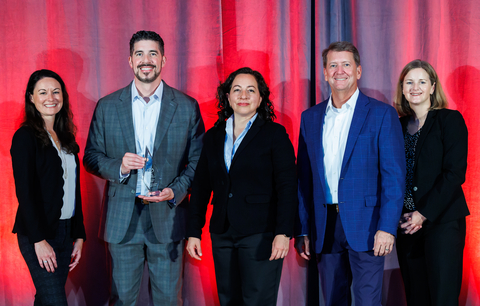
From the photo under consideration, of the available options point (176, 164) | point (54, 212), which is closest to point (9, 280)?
point (54, 212)

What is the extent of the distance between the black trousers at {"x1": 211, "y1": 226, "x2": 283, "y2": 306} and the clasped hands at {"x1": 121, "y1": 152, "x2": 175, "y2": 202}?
364mm

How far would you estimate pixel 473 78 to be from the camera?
2.93m

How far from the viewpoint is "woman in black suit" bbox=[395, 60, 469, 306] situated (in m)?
2.27

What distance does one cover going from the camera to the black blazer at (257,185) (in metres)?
2.09

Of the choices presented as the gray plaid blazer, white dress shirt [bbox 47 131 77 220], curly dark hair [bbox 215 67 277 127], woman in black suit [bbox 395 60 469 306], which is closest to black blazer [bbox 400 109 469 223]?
woman in black suit [bbox 395 60 469 306]

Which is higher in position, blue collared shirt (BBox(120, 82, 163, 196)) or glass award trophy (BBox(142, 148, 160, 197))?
blue collared shirt (BBox(120, 82, 163, 196))

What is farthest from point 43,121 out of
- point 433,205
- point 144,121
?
point 433,205

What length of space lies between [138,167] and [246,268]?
80cm

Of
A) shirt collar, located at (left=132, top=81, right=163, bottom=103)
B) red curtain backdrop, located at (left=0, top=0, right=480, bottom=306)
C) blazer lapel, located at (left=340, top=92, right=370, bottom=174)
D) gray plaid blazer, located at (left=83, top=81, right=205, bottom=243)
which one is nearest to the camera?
blazer lapel, located at (left=340, top=92, right=370, bottom=174)

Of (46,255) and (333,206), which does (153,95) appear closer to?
(46,255)

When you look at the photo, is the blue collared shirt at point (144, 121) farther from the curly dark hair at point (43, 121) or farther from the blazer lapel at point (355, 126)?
the blazer lapel at point (355, 126)

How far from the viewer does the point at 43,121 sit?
7.75 ft

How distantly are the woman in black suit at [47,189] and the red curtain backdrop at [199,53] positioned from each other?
1.95 ft

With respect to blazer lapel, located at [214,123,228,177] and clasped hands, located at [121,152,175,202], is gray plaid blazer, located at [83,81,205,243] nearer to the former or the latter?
clasped hands, located at [121,152,175,202]
